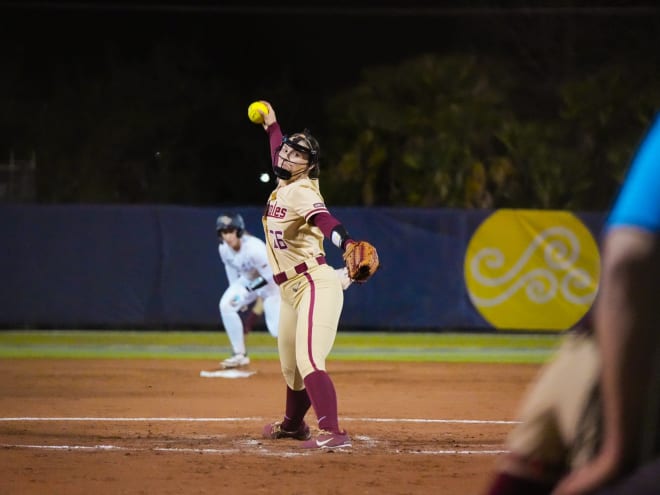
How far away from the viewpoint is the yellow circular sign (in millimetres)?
19781

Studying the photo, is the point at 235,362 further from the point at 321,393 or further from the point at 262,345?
the point at 321,393

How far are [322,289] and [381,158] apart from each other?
63.8ft

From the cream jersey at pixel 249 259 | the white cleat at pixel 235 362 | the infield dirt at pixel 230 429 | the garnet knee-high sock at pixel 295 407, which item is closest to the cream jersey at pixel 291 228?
the garnet knee-high sock at pixel 295 407

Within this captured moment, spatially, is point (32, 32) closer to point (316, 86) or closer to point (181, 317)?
point (316, 86)

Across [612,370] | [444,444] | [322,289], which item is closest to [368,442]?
[444,444]

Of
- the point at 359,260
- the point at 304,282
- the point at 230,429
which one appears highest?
the point at 359,260

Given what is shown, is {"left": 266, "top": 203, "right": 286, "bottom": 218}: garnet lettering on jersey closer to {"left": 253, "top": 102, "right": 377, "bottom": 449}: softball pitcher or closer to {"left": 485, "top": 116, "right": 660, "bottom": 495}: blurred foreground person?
{"left": 253, "top": 102, "right": 377, "bottom": 449}: softball pitcher

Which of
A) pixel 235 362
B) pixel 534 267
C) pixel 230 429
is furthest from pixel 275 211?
pixel 534 267

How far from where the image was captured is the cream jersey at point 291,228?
8141 millimetres

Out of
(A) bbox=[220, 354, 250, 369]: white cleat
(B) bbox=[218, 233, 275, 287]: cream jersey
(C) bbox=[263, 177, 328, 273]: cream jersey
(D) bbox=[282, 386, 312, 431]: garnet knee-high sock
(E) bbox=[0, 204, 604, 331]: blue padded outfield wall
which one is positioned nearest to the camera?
(C) bbox=[263, 177, 328, 273]: cream jersey

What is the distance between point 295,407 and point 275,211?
1560 millimetres

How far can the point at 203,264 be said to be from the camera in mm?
19734

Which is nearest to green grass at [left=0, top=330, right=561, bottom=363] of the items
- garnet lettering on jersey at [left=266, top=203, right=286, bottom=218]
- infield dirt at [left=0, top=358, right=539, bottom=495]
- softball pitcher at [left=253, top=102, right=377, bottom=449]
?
infield dirt at [left=0, top=358, right=539, bottom=495]

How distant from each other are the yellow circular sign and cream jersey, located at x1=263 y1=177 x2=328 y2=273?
11.8 metres
